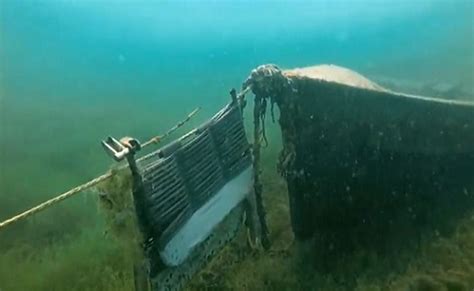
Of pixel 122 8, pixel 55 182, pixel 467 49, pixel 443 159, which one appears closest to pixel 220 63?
pixel 122 8

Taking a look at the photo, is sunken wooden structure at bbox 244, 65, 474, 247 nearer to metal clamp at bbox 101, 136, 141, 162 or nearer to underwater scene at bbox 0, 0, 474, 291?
underwater scene at bbox 0, 0, 474, 291

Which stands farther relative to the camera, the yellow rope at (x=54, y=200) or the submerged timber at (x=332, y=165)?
the submerged timber at (x=332, y=165)

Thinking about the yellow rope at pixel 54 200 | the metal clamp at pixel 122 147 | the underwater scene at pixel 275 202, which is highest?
the metal clamp at pixel 122 147

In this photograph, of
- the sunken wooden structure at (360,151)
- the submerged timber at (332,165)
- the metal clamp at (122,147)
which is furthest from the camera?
the sunken wooden structure at (360,151)

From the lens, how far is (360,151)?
5.71 m

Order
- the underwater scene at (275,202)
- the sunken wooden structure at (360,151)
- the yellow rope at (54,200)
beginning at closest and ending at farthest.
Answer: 1. the yellow rope at (54,200)
2. the underwater scene at (275,202)
3. the sunken wooden structure at (360,151)

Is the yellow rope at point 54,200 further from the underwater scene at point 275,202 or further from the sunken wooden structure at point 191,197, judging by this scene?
the sunken wooden structure at point 191,197

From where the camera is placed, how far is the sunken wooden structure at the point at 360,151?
5.42 metres

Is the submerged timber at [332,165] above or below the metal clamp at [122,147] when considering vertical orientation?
below

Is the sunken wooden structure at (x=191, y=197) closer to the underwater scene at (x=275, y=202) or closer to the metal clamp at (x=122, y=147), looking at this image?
the underwater scene at (x=275, y=202)

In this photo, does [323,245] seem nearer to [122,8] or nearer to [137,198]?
[137,198]

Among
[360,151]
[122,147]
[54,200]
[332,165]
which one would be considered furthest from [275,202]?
[54,200]

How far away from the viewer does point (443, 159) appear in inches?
245

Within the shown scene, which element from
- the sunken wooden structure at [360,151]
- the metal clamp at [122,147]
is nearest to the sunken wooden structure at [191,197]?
the metal clamp at [122,147]
